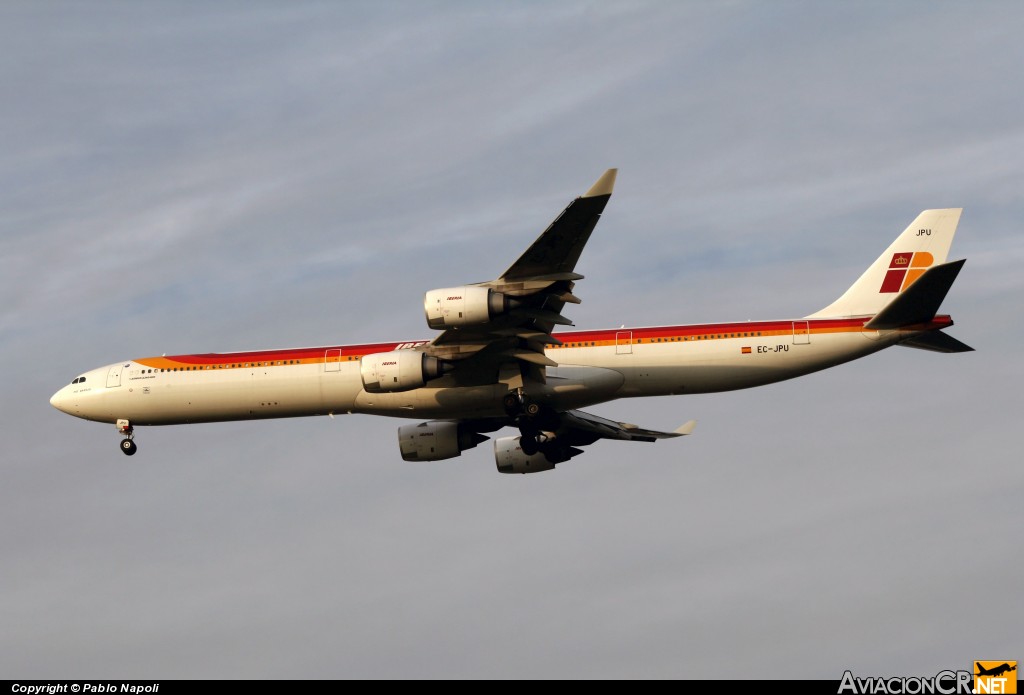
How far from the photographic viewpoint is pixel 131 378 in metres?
50.0

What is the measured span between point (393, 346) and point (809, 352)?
14.1 metres

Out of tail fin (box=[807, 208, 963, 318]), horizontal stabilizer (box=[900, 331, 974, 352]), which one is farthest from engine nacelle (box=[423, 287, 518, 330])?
horizontal stabilizer (box=[900, 331, 974, 352])

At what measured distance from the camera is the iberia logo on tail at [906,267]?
4809 centimetres

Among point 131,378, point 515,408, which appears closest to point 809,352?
point 515,408

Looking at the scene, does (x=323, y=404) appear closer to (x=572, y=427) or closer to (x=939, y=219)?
(x=572, y=427)

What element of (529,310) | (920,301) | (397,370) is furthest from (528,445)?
(920,301)

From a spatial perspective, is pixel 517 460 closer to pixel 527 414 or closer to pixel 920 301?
pixel 527 414

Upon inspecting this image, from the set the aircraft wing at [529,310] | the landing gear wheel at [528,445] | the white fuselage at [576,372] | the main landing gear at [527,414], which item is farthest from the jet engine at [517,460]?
the aircraft wing at [529,310]

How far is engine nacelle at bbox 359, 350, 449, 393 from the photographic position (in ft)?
145

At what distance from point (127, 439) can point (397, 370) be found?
1235cm

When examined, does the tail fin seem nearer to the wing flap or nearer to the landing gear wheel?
the wing flap

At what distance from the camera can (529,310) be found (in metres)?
42.6

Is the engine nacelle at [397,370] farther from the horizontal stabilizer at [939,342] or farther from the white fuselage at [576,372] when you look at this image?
the horizontal stabilizer at [939,342]

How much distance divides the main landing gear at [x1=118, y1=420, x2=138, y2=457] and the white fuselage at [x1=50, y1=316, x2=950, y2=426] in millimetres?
2136
